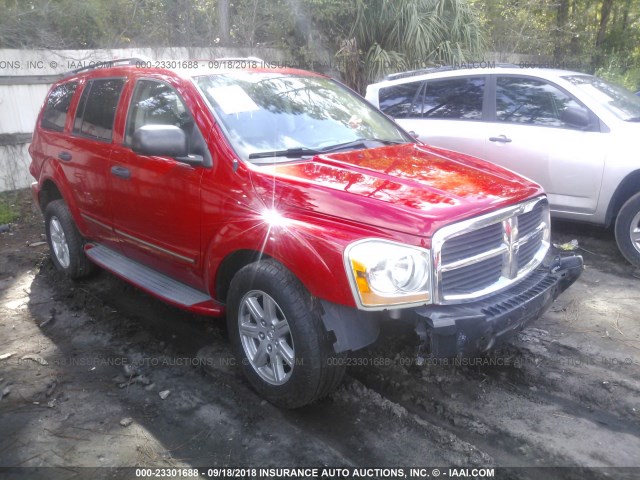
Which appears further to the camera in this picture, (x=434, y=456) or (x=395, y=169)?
(x=395, y=169)

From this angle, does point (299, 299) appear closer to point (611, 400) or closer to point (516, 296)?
point (516, 296)

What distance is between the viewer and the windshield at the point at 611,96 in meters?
5.53

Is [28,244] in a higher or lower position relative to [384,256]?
lower

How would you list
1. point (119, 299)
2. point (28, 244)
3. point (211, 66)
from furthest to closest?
point (28, 244)
point (119, 299)
point (211, 66)

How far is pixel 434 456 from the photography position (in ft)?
9.35

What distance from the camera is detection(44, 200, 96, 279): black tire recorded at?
516 cm

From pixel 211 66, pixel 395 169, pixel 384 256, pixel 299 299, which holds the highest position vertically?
pixel 211 66

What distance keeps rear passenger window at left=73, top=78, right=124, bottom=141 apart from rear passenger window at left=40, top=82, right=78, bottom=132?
1.02 ft

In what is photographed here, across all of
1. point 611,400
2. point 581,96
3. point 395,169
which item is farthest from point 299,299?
point 581,96

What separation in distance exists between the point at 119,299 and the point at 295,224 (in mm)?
2630

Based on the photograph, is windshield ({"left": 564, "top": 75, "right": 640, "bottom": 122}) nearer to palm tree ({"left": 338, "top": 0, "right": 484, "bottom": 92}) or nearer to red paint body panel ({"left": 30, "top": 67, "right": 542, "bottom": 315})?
red paint body panel ({"left": 30, "top": 67, "right": 542, "bottom": 315})

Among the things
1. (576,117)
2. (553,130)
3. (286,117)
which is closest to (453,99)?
(553,130)

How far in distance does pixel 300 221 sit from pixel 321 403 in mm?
1132

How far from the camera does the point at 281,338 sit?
10.5ft
